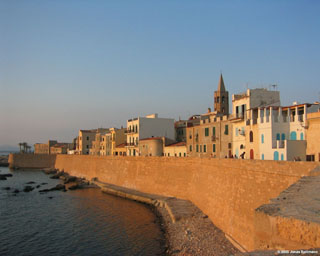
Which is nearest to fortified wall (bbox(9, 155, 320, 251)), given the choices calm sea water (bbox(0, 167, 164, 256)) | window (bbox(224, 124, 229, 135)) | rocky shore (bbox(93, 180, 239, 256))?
rocky shore (bbox(93, 180, 239, 256))

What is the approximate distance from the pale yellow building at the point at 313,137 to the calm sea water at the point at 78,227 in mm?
12189

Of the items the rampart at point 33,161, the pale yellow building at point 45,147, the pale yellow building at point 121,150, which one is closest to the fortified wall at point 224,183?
the pale yellow building at point 121,150

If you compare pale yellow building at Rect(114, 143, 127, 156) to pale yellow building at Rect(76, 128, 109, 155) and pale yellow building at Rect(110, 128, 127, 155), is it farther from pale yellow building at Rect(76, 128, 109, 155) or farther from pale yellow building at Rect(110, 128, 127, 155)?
pale yellow building at Rect(76, 128, 109, 155)

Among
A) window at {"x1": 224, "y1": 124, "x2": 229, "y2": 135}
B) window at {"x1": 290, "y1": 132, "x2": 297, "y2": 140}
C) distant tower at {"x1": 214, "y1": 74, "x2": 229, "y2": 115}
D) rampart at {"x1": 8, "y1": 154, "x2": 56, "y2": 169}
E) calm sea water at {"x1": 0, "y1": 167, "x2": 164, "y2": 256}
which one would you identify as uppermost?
distant tower at {"x1": 214, "y1": 74, "x2": 229, "y2": 115}

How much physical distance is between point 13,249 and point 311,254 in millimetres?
19803

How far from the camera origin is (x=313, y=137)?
22.5 m

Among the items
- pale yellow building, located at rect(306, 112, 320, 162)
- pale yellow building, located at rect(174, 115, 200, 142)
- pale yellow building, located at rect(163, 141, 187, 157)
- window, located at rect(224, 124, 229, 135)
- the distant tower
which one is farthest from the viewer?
the distant tower

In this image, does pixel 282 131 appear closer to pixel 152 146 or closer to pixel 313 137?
pixel 313 137

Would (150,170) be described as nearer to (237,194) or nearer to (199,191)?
(199,191)

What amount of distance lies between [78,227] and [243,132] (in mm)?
18291

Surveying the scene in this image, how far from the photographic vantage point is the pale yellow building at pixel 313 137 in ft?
71.9

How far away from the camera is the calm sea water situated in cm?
2059

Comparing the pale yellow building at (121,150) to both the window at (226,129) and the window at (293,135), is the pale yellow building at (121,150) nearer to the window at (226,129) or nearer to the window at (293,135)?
the window at (226,129)

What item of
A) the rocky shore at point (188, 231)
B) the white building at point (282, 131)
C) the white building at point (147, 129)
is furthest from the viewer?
the white building at point (147, 129)
